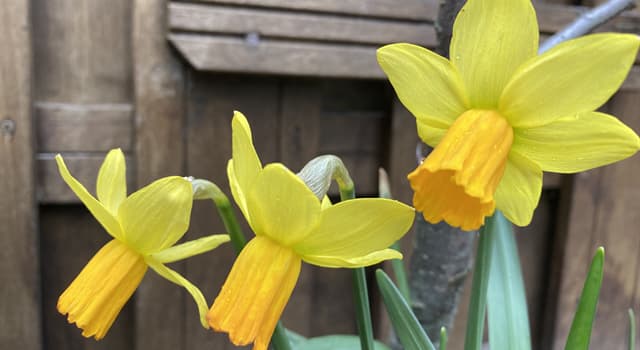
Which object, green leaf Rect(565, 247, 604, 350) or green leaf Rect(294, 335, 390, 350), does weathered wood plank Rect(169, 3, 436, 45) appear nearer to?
green leaf Rect(294, 335, 390, 350)

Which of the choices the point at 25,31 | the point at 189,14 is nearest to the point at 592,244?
the point at 189,14

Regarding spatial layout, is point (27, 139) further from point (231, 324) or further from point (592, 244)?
point (592, 244)

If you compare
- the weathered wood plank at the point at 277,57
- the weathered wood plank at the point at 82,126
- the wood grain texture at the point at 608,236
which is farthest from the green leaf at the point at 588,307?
the wood grain texture at the point at 608,236

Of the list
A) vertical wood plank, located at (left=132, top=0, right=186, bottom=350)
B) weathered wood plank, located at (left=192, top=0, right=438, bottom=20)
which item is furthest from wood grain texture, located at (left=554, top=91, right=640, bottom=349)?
vertical wood plank, located at (left=132, top=0, right=186, bottom=350)

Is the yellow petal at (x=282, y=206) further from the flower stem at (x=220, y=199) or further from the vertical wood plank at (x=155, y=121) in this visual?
the vertical wood plank at (x=155, y=121)

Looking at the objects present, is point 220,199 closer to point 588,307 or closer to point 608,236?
point 588,307

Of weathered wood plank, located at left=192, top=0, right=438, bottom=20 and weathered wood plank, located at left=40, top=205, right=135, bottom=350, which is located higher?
weathered wood plank, located at left=192, top=0, right=438, bottom=20
